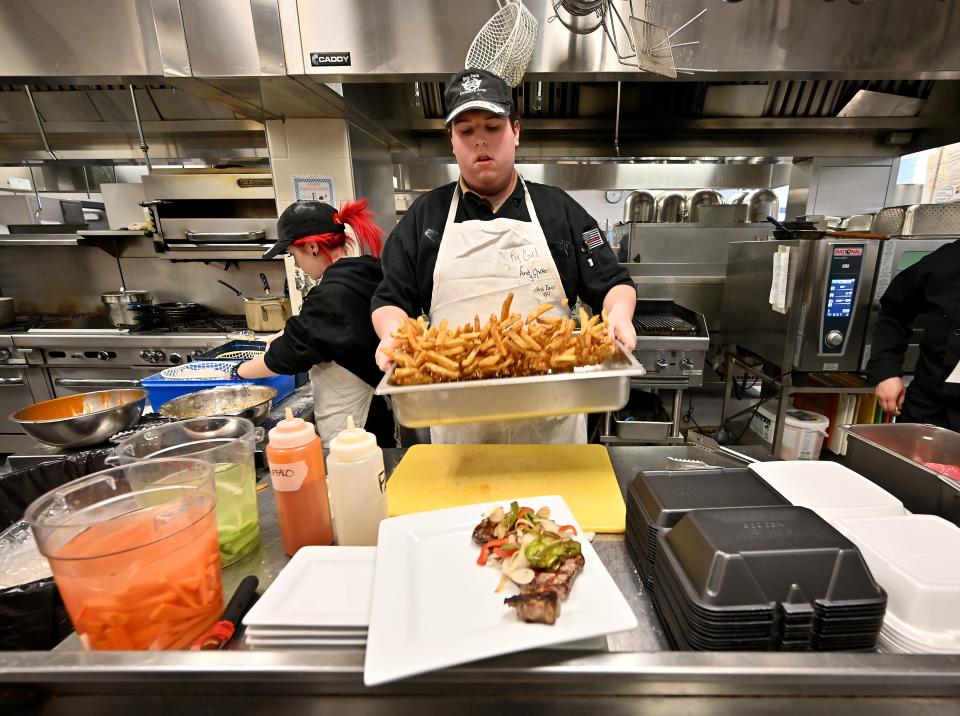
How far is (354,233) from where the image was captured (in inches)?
93.3

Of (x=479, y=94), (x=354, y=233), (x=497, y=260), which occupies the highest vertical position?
(x=479, y=94)

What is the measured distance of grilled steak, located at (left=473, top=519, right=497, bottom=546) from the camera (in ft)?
2.88

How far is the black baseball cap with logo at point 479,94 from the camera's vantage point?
61.4 inches

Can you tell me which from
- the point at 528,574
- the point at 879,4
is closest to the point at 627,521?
the point at 528,574

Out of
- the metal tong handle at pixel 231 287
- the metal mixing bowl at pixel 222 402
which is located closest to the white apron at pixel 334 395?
the metal mixing bowl at pixel 222 402

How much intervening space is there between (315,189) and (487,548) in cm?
315

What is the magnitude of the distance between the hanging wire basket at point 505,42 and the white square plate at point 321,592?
222cm

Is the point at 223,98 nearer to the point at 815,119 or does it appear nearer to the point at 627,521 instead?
the point at 627,521

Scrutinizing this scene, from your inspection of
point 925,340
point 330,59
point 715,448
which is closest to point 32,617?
point 715,448

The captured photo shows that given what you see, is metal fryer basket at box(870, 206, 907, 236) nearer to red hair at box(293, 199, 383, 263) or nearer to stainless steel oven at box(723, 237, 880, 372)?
stainless steel oven at box(723, 237, 880, 372)

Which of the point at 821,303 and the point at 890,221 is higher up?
the point at 890,221

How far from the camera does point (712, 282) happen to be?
380 centimetres

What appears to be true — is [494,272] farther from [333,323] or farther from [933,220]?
[933,220]

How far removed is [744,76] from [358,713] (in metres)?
3.26
